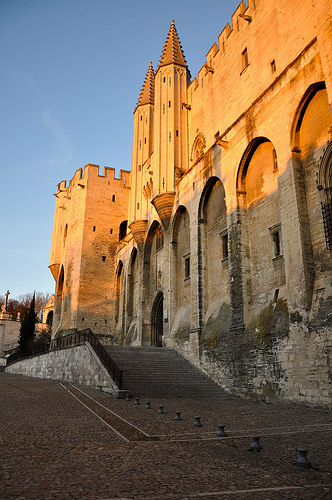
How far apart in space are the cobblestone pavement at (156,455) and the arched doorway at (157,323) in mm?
15735

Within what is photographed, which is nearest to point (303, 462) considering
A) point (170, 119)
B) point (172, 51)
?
point (170, 119)

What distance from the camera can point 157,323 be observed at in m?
25.8

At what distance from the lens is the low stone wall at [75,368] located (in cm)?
1380

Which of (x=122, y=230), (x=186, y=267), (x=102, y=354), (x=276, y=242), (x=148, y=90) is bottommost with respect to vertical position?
(x=102, y=354)

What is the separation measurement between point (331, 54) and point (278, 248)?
646 cm

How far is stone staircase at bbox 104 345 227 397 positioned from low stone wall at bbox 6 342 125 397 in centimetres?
80

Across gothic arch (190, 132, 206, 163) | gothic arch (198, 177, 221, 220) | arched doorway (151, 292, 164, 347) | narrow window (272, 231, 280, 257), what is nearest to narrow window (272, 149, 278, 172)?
narrow window (272, 231, 280, 257)

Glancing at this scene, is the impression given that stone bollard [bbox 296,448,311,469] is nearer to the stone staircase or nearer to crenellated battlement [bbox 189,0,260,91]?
the stone staircase

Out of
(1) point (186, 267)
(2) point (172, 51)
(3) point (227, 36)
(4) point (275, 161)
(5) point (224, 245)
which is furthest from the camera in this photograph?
(2) point (172, 51)

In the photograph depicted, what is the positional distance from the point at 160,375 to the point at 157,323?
35.1 feet

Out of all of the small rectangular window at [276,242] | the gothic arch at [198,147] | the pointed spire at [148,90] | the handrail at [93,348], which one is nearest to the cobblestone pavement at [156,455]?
the handrail at [93,348]

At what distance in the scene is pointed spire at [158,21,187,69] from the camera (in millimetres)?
26156

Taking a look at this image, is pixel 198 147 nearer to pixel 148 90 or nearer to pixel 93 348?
pixel 148 90

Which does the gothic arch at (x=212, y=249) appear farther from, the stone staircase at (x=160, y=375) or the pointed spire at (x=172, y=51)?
the pointed spire at (x=172, y=51)
